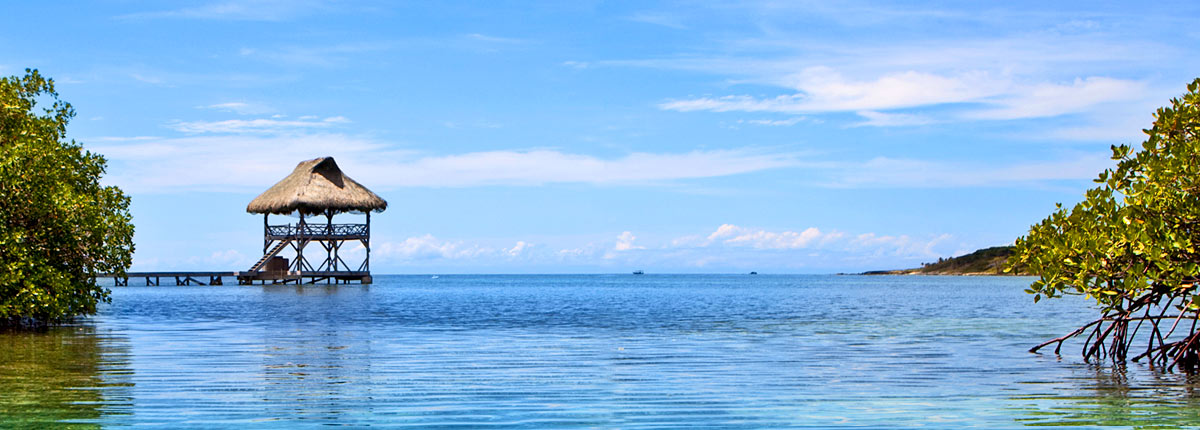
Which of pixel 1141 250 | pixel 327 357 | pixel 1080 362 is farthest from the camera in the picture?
pixel 327 357

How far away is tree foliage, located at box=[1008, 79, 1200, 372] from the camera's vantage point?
48.4 feet

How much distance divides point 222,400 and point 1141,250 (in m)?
11.6

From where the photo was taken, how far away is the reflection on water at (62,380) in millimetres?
11344

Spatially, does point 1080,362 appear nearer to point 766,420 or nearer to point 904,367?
point 904,367

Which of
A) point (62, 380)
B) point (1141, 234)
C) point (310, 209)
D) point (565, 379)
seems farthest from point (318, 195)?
point (1141, 234)

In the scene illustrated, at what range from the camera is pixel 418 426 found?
36.0ft

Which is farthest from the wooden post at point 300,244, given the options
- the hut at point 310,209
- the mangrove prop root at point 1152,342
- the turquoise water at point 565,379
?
the mangrove prop root at point 1152,342

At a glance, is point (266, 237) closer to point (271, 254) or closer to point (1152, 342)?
point (271, 254)

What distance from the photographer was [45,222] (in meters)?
23.7

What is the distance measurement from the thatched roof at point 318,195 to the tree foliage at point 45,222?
117 feet

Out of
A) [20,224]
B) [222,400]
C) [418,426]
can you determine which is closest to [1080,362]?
[418,426]

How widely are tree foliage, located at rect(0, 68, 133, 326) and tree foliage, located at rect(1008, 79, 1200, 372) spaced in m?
18.7

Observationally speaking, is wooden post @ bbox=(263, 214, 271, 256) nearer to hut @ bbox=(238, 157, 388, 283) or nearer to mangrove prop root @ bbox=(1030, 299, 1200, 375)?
hut @ bbox=(238, 157, 388, 283)

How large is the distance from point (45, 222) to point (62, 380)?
1042cm
